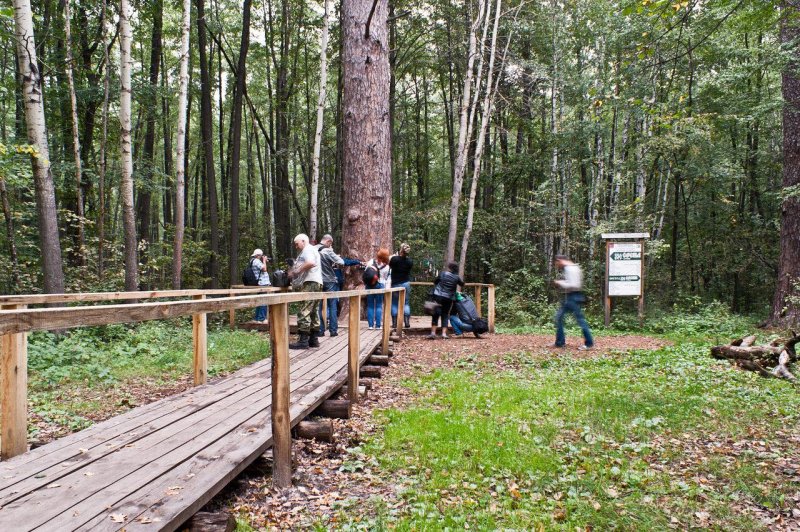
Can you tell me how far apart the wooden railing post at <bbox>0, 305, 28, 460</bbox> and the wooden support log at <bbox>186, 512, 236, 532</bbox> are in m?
1.55

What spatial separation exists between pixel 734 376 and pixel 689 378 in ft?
2.03

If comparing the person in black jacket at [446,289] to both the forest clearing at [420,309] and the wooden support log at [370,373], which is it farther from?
the wooden support log at [370,373]

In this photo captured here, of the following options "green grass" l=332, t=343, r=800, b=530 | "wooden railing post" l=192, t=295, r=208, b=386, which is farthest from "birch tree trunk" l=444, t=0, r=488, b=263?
"wooden railing post" l=192, t=295, r=208, b=386

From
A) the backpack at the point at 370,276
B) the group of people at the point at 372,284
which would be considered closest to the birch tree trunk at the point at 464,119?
the group of people at the point at 372,284

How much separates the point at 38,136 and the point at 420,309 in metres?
13.3

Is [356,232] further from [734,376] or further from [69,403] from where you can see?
[734,376]

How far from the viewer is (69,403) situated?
5.30m

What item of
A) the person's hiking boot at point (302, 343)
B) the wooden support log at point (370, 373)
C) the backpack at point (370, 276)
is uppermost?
the backpack at point (370, 276)

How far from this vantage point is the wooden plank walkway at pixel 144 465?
2.28m

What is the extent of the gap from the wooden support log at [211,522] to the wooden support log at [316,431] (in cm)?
152

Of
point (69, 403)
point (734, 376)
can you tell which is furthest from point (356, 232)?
point (734, 376)

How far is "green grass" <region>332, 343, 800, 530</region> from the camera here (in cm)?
305

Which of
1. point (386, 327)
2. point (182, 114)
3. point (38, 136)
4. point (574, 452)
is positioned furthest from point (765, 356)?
point (182, 114)

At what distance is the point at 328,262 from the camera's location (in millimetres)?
8172
